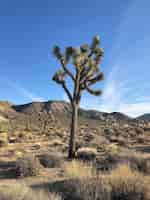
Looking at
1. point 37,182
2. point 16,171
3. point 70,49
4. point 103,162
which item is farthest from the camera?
point 70,49

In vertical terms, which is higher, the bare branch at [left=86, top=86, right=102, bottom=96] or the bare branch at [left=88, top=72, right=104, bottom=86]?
the bare branch at [left=88, top=72, right=104, bottom=86]

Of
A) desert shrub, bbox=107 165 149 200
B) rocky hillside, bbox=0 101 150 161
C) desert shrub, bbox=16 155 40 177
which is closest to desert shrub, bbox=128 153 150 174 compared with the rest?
desert shrub, bbox=107 165 149 200

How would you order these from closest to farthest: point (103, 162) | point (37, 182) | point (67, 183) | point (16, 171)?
point (67, 183) < point (37, 182) < point (16, 171) < point (103, 162)

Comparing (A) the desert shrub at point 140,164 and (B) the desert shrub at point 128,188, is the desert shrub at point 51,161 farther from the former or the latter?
(B) the desert shrub at point 128,188

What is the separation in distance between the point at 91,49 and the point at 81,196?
9.63 metres

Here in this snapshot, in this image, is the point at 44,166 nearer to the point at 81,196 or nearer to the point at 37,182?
the point at 37,182

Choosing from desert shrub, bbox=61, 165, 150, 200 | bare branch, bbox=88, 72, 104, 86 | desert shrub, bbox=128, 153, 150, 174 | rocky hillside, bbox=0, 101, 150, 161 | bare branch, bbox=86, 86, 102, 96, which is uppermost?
bare branch, bbox=88, 72, 104, 86

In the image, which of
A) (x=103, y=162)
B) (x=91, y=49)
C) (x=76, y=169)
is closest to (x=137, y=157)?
(x=103, y=162)

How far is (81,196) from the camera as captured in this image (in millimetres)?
4836

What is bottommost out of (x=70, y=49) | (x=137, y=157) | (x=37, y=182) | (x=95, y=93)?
(x=37, y=182)

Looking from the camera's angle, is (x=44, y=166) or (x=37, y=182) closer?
(x=37, y=182)

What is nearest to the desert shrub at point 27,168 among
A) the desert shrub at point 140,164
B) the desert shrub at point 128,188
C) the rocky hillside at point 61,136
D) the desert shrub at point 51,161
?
the desert shrub at point 51,161

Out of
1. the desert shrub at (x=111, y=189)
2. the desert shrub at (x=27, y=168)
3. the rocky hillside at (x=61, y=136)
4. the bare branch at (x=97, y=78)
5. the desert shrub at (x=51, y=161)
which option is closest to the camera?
the desert shrub at (x=111, y=189)

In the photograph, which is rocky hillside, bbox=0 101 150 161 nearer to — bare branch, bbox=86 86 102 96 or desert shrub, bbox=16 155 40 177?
bare branch, bbox=86 86 102 96
